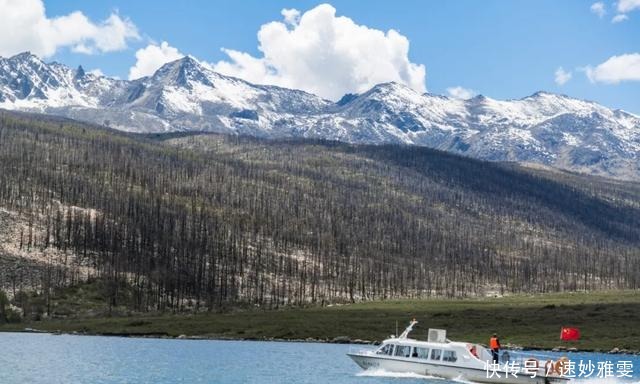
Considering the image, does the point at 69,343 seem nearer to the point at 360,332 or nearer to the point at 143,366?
the point at 143,366

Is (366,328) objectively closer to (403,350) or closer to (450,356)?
(403,350)

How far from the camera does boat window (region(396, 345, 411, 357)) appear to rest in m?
97.6

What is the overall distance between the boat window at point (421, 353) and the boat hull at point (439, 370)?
86 centimetres

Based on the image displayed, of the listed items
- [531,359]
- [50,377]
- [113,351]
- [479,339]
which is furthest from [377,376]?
[479,339]

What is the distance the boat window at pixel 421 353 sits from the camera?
3799 inches

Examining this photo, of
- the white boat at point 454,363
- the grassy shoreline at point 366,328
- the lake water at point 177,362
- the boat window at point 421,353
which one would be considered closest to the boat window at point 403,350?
the white boat at point 454,363

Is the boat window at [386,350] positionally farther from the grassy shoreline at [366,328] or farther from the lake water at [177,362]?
the grassy shoreline at [366,328]

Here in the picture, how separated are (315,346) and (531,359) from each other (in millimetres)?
64415

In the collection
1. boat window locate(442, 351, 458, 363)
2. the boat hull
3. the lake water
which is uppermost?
boat window locate(442, 351, 458, 363)

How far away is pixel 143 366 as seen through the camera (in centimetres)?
10462

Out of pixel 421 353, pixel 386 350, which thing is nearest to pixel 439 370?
pixel 421 353

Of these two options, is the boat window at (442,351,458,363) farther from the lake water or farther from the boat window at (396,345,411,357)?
the boat window at (396,345,411,357)

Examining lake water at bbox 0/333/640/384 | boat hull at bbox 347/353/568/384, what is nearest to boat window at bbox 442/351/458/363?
boat hull at bbox 347/353/568/384

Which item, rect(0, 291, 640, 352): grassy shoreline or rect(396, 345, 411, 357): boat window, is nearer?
rect(396, 345, 411, 357): boat window
